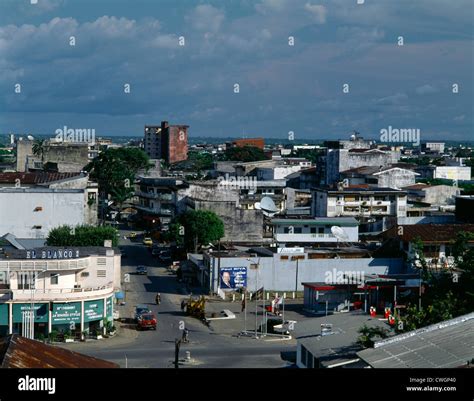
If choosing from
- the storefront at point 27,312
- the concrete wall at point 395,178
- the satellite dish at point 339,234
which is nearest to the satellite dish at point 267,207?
the satellite dish at point 339,234

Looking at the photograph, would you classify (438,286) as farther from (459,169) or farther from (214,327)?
(459,169)

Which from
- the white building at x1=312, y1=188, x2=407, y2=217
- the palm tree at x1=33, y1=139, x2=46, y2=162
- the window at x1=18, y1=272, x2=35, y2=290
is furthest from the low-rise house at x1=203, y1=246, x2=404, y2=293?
the palm tree at x1=33, y1=139, x2=46, y2=162

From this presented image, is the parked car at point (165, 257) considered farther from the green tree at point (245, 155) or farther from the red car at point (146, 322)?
the green tree at point (245, 155)

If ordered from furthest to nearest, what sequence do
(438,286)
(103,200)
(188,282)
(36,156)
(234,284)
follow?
(36,156), (103,200), (188,282), (234,284), (438,286)

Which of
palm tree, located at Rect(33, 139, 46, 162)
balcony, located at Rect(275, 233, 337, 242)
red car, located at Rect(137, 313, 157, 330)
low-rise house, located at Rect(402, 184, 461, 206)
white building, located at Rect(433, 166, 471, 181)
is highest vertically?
palm tree, located at Rect(33, 139, 46, 162)

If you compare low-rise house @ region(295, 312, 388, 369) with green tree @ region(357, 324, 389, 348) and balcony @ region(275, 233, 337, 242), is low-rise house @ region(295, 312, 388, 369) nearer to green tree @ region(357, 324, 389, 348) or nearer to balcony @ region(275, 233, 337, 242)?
green tree @ region(357, 324, 389, 348)
